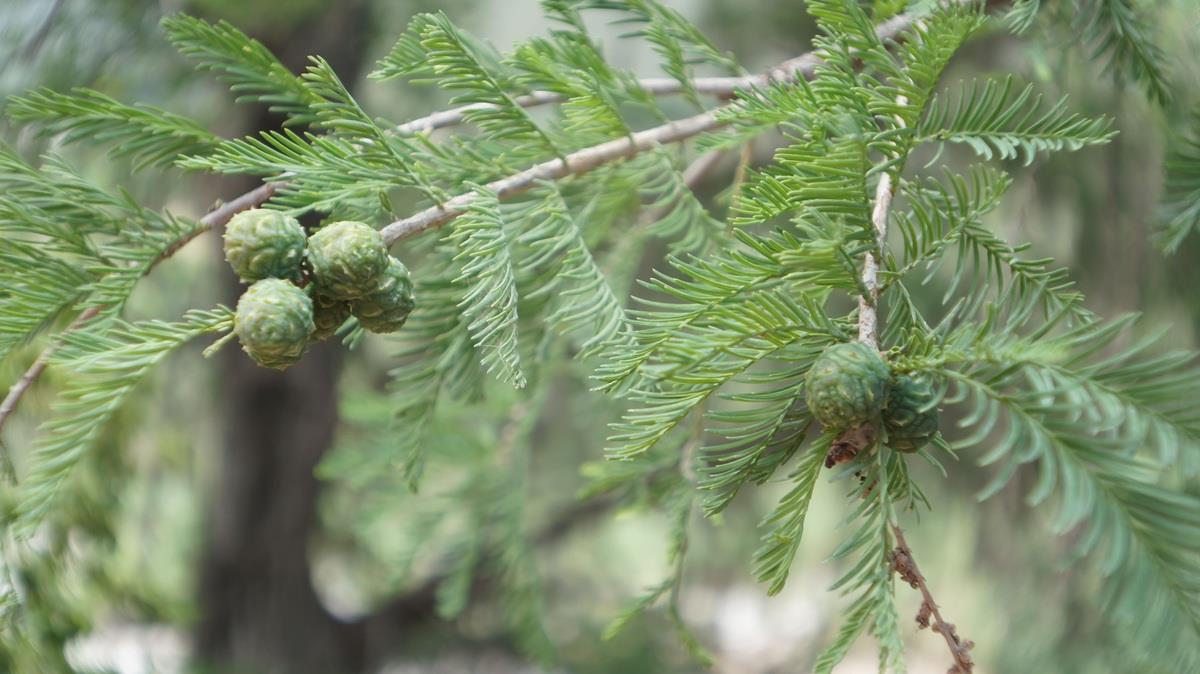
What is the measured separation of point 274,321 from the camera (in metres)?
0.50

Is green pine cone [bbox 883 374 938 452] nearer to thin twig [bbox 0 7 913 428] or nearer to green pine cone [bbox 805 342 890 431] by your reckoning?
green pine cone [bbox 805 342 890 431]

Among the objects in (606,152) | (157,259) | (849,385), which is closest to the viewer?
(849,385)

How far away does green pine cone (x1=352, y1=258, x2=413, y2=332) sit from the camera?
0.55 meters

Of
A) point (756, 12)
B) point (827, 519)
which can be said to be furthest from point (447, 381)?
point (827, 519)

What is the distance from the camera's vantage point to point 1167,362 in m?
0.41

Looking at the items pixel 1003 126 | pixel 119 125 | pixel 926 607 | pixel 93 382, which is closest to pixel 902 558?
pixel 926 607

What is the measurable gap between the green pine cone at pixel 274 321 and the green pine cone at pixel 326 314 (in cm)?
5

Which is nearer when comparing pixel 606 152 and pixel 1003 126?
pixel 1003 126

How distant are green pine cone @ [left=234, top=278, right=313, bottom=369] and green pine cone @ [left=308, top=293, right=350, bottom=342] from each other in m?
0.05

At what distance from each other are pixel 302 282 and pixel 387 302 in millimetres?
54

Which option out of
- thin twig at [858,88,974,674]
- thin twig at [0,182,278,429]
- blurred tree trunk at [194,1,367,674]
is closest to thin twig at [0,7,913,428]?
thin twig at [0,182,278,429]

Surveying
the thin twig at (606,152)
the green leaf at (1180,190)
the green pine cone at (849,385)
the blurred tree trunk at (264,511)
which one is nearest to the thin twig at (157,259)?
the thin twig at (606,152)

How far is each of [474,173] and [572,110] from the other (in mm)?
→ 88

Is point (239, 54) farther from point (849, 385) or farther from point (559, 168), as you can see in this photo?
point (849, 385)
